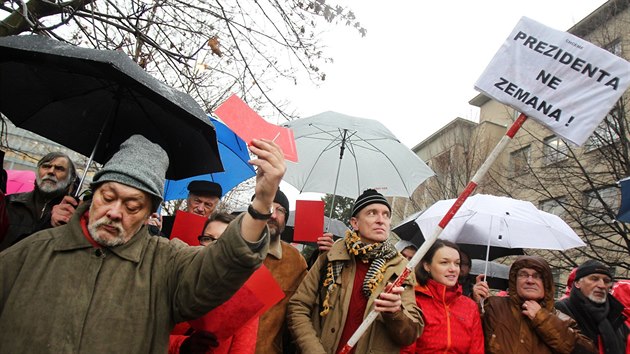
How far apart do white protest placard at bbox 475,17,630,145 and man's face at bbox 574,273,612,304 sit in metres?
1.90

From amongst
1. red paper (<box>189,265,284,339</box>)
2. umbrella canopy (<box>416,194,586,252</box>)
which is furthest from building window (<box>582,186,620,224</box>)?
red paper (<box>189,265,284,339</box>)

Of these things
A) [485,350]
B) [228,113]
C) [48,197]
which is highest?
[228,113]

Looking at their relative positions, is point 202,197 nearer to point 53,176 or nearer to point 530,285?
point 53,176

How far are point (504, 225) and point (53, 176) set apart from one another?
4268 millimetres

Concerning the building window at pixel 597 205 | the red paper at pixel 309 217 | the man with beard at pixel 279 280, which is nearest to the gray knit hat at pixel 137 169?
the man with beard at pixel 279 280

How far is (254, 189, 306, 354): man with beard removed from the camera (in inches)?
120

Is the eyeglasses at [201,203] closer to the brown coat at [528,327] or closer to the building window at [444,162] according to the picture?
the brown coat at [528,327]

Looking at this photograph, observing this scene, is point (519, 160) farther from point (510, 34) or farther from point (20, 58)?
point (20, 58)

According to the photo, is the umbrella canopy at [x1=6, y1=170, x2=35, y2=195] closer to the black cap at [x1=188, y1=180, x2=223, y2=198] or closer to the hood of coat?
the black cap at [x1=188, y1=180, x2=223, y2=198]

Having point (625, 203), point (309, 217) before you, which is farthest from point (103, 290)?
point (625, 203)

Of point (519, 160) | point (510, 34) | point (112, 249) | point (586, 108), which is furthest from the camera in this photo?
point (519, 160)

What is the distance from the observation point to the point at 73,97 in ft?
9.32

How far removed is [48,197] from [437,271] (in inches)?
124

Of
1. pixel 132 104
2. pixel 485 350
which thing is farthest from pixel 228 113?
pixel 485 350
